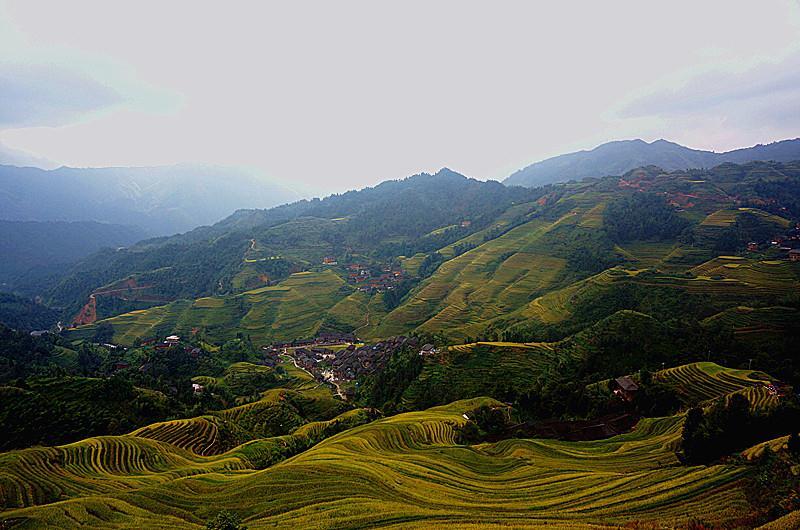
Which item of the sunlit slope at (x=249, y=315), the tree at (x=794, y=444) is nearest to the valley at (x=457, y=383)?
the sunlit slope at (x=249, y=315)

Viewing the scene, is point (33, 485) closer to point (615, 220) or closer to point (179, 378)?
point (179, 378)

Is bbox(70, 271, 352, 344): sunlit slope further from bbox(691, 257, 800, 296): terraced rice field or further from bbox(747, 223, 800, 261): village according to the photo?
bbox(747, 223, 800, 261): village

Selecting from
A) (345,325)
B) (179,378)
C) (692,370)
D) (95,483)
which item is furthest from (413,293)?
(95,483)

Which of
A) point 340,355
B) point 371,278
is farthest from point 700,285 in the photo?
point 371,278

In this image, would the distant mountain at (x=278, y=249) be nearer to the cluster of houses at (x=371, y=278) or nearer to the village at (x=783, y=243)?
the cluster of houses at (x=371, y=278)

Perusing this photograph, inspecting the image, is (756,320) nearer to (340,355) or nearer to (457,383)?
(457,383)

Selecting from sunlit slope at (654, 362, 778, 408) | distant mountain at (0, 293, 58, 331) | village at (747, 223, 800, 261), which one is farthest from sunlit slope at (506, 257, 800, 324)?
distant mountain at (0, 293, 58, 331)
